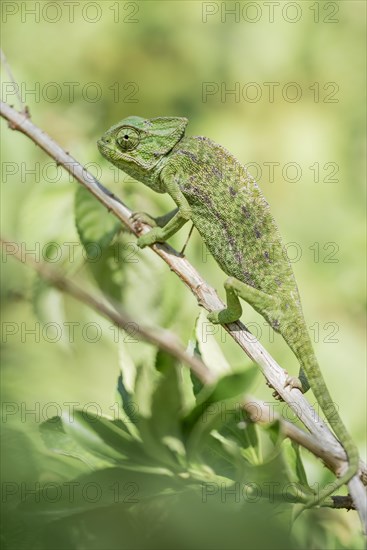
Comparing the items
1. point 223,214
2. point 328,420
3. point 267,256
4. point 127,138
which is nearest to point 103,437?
point 328,420

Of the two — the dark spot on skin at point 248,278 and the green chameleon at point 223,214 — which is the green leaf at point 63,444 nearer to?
the green chameleon at point 223,214

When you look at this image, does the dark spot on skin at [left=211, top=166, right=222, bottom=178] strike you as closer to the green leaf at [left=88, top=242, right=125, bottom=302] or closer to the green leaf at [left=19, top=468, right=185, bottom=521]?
the green leaf at [left=88, top=242, right=125, bottom=302]

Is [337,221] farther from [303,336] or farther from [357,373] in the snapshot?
[303,336]

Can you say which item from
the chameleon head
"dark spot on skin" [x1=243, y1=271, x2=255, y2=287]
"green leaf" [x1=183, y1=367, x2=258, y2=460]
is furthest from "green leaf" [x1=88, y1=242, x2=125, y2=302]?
"green leaf" [x1=183, y1=367, x2=258, y2=460]

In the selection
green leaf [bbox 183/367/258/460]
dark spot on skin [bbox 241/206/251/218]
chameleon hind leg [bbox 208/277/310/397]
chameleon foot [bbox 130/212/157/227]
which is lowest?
green leaf [bbox 183/367/258/460]

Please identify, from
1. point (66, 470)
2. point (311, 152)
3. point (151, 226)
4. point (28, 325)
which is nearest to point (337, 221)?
point (311, 152)

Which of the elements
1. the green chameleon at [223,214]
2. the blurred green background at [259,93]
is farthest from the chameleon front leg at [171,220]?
the blurred green background at [259,93]
